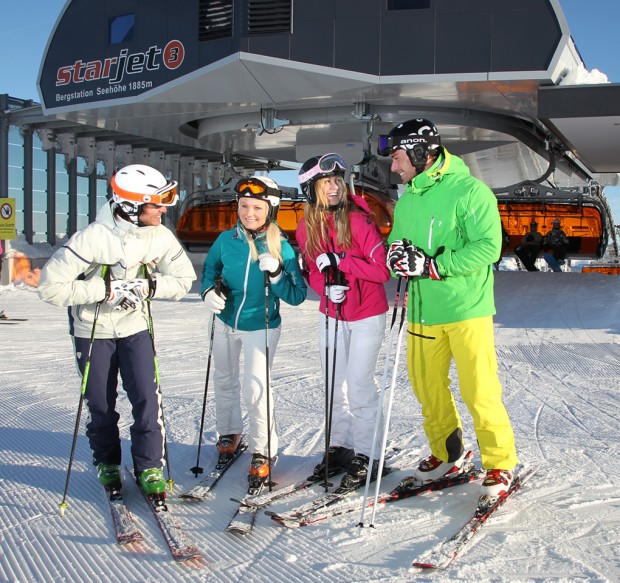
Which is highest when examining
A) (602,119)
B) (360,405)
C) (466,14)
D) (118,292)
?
(466,14)

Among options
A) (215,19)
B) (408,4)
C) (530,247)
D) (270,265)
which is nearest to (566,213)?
(530,247)

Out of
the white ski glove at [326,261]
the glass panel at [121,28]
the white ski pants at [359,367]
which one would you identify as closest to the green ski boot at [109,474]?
the white ski pants at [359,367]

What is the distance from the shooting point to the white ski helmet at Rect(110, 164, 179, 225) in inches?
131

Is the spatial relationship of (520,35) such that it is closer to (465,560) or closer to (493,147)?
(493,147)

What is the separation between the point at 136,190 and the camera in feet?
10.9

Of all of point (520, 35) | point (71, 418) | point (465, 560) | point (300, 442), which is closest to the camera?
point (465, 560)

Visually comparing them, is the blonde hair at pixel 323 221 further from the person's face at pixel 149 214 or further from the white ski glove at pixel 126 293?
the white ski glove at pixel 126 293

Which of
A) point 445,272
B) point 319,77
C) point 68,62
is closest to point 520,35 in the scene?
point 319,77

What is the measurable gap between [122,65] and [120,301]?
14.7 metres

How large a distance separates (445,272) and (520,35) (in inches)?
471

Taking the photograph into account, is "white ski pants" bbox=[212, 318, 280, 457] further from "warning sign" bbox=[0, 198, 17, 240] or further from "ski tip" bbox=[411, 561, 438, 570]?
"warning sign" bbox=[0, 198, 17, 240]

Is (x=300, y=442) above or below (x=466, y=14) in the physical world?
below

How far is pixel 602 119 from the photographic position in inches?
546

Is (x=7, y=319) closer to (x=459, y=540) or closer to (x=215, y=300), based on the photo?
(x=215, y=300)
